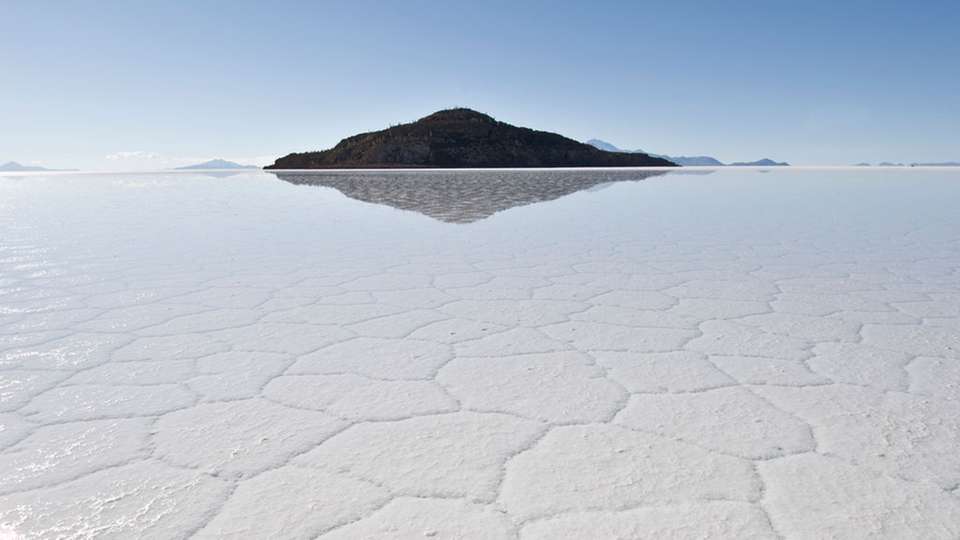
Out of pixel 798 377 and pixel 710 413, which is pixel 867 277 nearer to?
pixel 798 377

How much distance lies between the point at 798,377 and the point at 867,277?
1.74 metres

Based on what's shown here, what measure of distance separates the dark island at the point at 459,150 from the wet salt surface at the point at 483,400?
36.0 m

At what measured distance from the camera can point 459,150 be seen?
40.2 meters

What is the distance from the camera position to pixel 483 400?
1.47 meters

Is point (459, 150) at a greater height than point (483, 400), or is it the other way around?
point (459, 150)

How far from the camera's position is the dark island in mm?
39281

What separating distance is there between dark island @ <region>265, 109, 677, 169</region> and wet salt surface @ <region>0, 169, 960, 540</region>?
3597 centimetres

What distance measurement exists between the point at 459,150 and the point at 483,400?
39.6 m

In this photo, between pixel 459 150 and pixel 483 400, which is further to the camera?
pixel 459 150

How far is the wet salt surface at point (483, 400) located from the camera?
1015 mm

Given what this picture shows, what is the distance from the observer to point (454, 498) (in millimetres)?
1045

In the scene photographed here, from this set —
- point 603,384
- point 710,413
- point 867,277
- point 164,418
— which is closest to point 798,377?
point 710,413

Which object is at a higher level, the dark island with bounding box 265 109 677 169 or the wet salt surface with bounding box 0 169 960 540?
the dark island with bounding box 265 109 677 169

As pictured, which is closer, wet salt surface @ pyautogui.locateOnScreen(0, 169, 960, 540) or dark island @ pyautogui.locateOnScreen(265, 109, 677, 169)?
wet salt surface @ pyautogui.locateOnScreen(0, 169, 960, 540)
